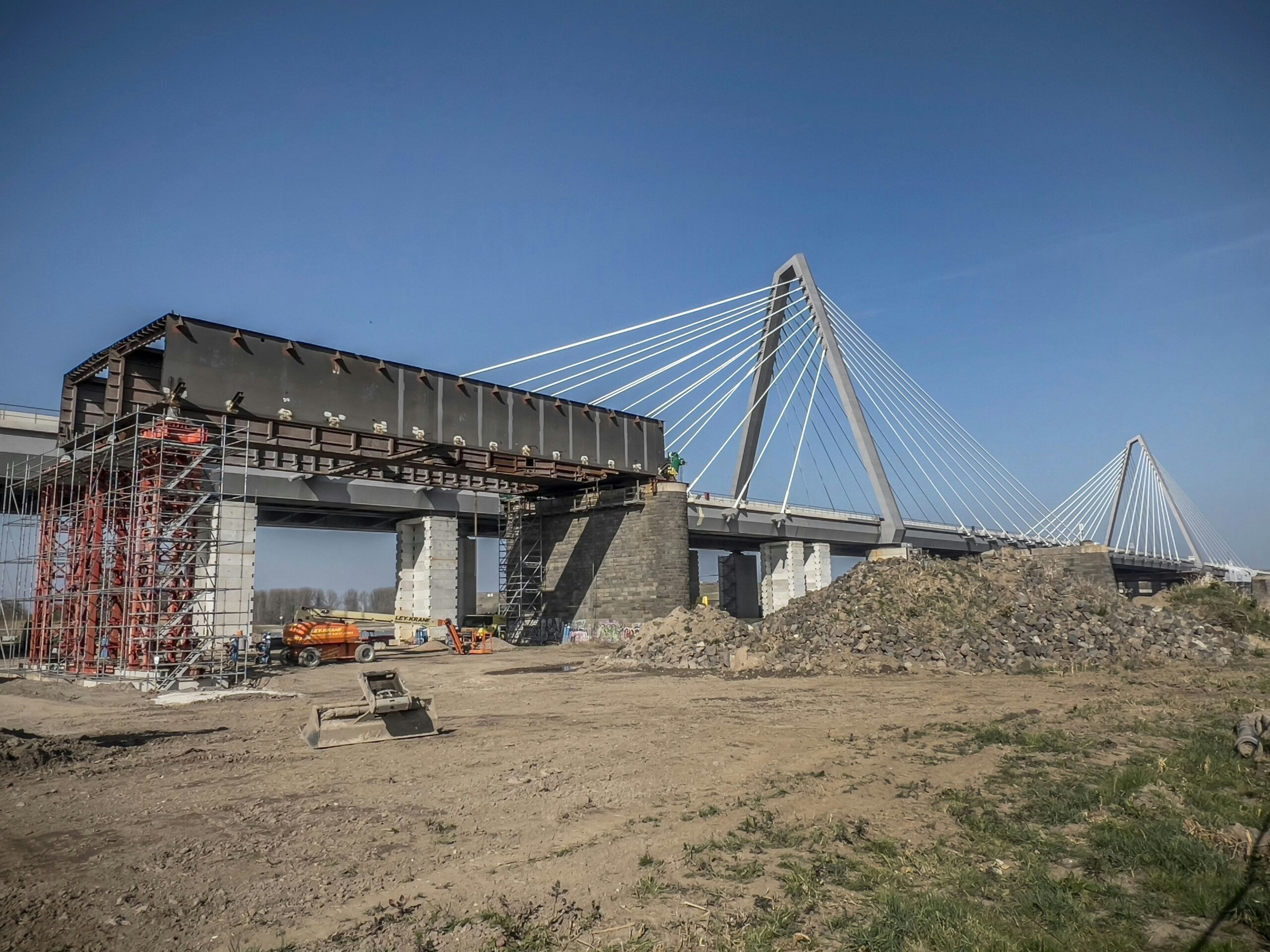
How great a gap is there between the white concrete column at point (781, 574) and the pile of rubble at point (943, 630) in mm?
31307

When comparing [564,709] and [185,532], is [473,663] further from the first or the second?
[564,709]

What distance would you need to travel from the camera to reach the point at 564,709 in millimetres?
17062

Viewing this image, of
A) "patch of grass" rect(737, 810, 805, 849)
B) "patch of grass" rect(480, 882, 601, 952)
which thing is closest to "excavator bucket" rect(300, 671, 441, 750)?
"patch of grass" rect(737, 810, 805, 849)

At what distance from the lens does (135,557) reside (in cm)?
2219

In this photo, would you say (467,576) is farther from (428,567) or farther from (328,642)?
(328,642)

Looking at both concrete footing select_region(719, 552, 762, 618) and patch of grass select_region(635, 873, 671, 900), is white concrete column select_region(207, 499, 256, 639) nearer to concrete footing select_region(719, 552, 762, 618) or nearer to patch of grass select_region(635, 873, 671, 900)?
patch of grass select_region(635, 873, 671, 900)

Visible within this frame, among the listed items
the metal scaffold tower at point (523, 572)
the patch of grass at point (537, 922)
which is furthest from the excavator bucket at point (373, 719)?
the metal scaffold tower at point (523, 572)

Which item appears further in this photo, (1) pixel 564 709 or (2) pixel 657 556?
(2) pixel 657 556

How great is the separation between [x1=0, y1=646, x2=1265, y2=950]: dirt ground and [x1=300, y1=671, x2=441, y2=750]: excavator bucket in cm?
44

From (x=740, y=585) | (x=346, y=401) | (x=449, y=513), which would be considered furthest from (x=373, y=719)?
(x=740, y=585)

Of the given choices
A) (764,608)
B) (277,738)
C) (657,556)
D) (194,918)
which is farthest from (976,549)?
(194,918)

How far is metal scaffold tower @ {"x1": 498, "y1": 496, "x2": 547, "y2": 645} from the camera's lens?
4091cm

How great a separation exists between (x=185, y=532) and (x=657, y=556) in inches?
761

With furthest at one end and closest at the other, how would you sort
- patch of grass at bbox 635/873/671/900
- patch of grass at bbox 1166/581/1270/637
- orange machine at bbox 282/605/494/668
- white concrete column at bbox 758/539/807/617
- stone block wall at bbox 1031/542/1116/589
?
stone block wall at bbox 1031/542/1116/589
white concrete column at bbox 758/539/807/617
orange machine at bbox 282/605/494/668
patch of grass at bbox 1166/581/1270/637
patch of grass at bbox 635/873/671/900
